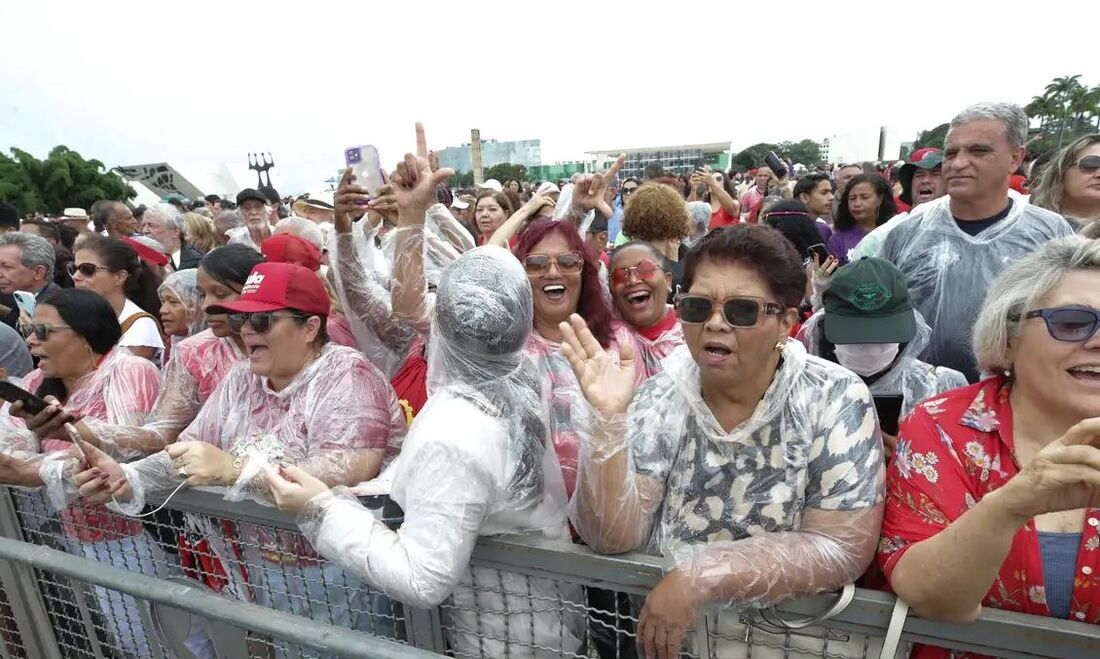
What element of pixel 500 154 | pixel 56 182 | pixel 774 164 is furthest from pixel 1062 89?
pixel 500 154

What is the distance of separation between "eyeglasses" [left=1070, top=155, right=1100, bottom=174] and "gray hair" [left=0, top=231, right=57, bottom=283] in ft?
21.6

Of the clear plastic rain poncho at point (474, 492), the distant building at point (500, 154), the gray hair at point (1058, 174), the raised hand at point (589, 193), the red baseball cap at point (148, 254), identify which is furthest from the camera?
the distant building at point (500, 154)

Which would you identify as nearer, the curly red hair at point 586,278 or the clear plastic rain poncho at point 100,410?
the clear plastic rain poncho at point 100,410

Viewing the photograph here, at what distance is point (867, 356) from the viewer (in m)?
2.01

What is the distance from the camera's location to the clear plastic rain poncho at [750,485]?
1.42 metres

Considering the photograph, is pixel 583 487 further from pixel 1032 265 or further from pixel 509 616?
pixel 1032 265

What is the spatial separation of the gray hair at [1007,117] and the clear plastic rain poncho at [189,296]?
4.01 m

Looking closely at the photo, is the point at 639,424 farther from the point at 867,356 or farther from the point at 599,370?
the point at 867,356

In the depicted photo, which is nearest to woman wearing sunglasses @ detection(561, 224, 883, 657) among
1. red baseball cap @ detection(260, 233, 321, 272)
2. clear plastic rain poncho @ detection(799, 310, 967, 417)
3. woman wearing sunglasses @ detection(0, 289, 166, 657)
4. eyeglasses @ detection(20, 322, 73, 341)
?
clear plastic rain poncho @ detection(799, 310, 967, 417)

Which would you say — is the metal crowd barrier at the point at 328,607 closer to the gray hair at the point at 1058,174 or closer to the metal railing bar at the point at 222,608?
the metal railing bar at the point at 222,608

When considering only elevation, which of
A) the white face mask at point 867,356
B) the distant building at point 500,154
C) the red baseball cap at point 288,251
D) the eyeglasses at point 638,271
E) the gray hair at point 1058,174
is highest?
the distant building at point 500,154

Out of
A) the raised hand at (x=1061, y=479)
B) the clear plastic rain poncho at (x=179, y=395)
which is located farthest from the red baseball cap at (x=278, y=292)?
the raised hand at (x=1061, y=479)

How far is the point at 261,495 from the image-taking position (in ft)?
6.11

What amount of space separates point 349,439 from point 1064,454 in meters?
1.92
